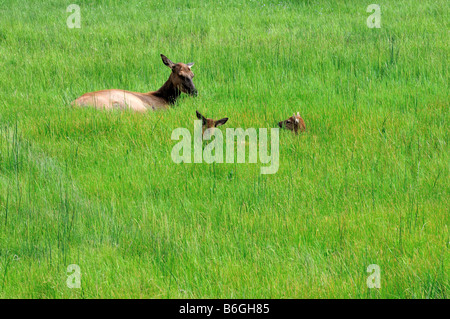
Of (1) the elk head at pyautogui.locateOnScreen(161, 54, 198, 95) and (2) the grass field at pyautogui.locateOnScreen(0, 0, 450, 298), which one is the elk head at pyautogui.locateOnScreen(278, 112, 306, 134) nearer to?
(2) the grass field at pyautogui.locateOnScreen(0, 0, 450, 298)

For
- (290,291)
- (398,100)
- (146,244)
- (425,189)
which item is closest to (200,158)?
(146,244)

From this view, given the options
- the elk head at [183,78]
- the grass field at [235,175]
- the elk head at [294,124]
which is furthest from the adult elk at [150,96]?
the elk head at [294,124]

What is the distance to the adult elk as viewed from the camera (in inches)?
321

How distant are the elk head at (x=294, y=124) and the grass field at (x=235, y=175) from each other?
19 centimetres

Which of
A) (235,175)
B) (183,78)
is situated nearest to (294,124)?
(235,175)

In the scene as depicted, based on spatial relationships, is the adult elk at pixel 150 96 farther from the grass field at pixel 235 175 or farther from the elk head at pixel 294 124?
the elk head at pixel 294 124

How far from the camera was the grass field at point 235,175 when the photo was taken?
12.8ft

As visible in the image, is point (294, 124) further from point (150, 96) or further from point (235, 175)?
point (150, 96)

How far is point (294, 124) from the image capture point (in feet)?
23.5

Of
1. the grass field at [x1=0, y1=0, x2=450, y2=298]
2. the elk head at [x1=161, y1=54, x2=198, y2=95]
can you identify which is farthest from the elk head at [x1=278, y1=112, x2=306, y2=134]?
the elk head at [x1=161, y1=54, x2=198, y2=95]

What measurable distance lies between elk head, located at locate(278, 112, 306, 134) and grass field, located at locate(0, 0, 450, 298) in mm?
185

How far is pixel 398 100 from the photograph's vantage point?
8250mm

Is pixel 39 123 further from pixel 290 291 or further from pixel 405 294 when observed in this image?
pixel 405 294
